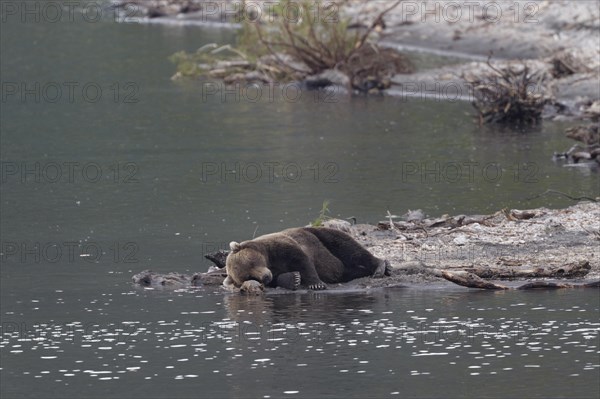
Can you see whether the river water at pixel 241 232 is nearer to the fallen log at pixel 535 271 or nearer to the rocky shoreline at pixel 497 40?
the fallen log at pixel 535 271

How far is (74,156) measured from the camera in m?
28.7

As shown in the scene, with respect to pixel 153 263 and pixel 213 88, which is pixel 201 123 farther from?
pixel 153 263

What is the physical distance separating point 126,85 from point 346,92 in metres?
6.47

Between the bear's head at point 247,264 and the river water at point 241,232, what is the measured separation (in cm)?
25

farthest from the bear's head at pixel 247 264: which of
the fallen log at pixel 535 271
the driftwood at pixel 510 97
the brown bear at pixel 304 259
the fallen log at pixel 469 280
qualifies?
the driftwood at pixel 510 97

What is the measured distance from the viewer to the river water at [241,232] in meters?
13.0

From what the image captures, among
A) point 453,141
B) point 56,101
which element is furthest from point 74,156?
point 56,101

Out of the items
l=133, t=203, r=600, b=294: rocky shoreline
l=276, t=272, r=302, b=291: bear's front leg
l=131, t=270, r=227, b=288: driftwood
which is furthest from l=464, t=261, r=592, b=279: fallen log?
l=131, t=270, r=227, b=288: driftwood

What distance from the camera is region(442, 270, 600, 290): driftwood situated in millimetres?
15336

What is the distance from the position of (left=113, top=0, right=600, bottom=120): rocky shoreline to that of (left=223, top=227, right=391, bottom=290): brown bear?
12.4 metres

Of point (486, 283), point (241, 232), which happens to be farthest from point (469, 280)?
point (241, 232)

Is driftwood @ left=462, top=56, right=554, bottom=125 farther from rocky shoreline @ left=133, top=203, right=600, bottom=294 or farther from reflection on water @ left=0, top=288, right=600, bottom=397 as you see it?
reflection on water @ left=0, top=288, right=600, bottom=397

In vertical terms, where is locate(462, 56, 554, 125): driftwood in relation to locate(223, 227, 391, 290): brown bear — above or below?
above

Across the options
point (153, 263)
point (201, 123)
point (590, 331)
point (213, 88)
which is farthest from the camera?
point (213, 88)
